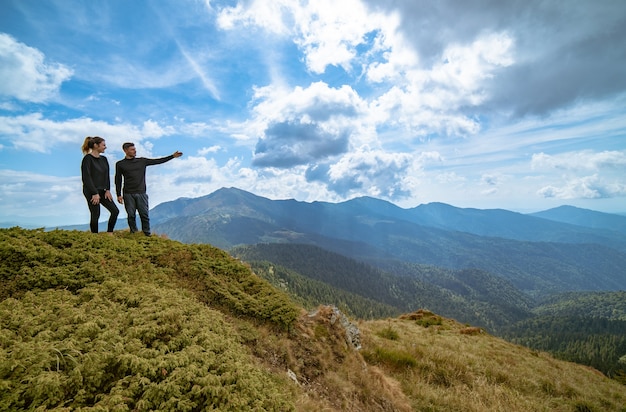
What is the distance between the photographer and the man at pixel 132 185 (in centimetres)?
1166

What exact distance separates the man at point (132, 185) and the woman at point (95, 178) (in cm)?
56

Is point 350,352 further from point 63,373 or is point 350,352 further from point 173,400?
point 63,373

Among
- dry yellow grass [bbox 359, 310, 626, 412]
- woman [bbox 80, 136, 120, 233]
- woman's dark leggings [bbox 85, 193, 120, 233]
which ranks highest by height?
woman [bbox 80, 136, 120, 233]

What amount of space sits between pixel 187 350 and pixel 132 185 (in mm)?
9300

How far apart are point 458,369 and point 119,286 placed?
1207 cm

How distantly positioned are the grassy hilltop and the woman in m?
1.89

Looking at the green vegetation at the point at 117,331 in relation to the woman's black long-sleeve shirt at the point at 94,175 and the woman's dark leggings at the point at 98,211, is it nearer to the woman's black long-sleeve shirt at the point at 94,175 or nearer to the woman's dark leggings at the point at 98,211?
the woman's dark leggings at the point at 98,211

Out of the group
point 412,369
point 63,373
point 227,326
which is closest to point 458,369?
point 412,369

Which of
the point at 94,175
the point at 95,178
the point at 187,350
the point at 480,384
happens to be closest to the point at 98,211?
the point at 95,178

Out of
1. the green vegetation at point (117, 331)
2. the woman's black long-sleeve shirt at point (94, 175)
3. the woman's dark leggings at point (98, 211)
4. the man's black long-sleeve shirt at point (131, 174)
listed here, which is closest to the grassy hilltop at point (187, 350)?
the green vegetation at point (117, 331)

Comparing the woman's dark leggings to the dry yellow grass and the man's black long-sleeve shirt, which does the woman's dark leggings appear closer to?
the man's black long-sleeve shirt

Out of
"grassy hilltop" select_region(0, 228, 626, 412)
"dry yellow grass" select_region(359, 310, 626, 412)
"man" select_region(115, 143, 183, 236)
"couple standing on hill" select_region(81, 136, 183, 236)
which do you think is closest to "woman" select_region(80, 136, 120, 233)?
"couple standing on hill" select_region(81, 136, 183, 236)

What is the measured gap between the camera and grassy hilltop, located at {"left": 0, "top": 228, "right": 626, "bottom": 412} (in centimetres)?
369

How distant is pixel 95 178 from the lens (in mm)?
10633
